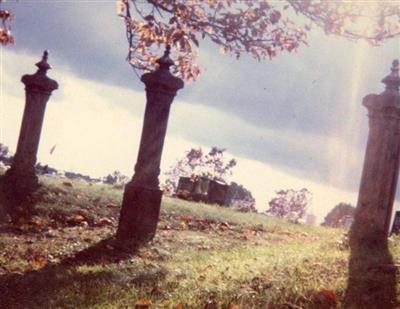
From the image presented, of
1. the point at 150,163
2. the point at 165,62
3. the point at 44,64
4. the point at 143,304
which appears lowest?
the point at 143,304

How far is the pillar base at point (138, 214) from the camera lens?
912 cm

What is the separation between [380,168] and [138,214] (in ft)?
15.3

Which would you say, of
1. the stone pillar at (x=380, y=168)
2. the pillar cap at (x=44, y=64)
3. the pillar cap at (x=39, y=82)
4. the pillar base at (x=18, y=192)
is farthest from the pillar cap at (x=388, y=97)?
the pillar cap at (x=44, y=64)

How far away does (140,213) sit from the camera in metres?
9.17

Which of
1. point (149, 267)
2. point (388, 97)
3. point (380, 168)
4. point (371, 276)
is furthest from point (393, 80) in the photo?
point (149, 267)

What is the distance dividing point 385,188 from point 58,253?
236 inches

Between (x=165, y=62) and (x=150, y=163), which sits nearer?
(x=150, y=163)

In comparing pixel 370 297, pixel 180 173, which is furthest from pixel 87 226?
pixel 180 173

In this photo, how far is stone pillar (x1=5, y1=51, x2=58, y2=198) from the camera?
1225 cm

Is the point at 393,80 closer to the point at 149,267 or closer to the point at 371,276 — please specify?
the point at 371,276

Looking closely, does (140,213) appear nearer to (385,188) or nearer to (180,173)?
(385,188)

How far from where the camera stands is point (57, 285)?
5609 millimetres

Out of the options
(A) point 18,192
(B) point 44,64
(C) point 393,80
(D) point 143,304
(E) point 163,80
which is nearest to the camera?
(D) point 143,304

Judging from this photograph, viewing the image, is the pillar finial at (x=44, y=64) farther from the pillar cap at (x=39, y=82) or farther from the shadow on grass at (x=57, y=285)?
the shadow on grass at (x=57, y=285)
